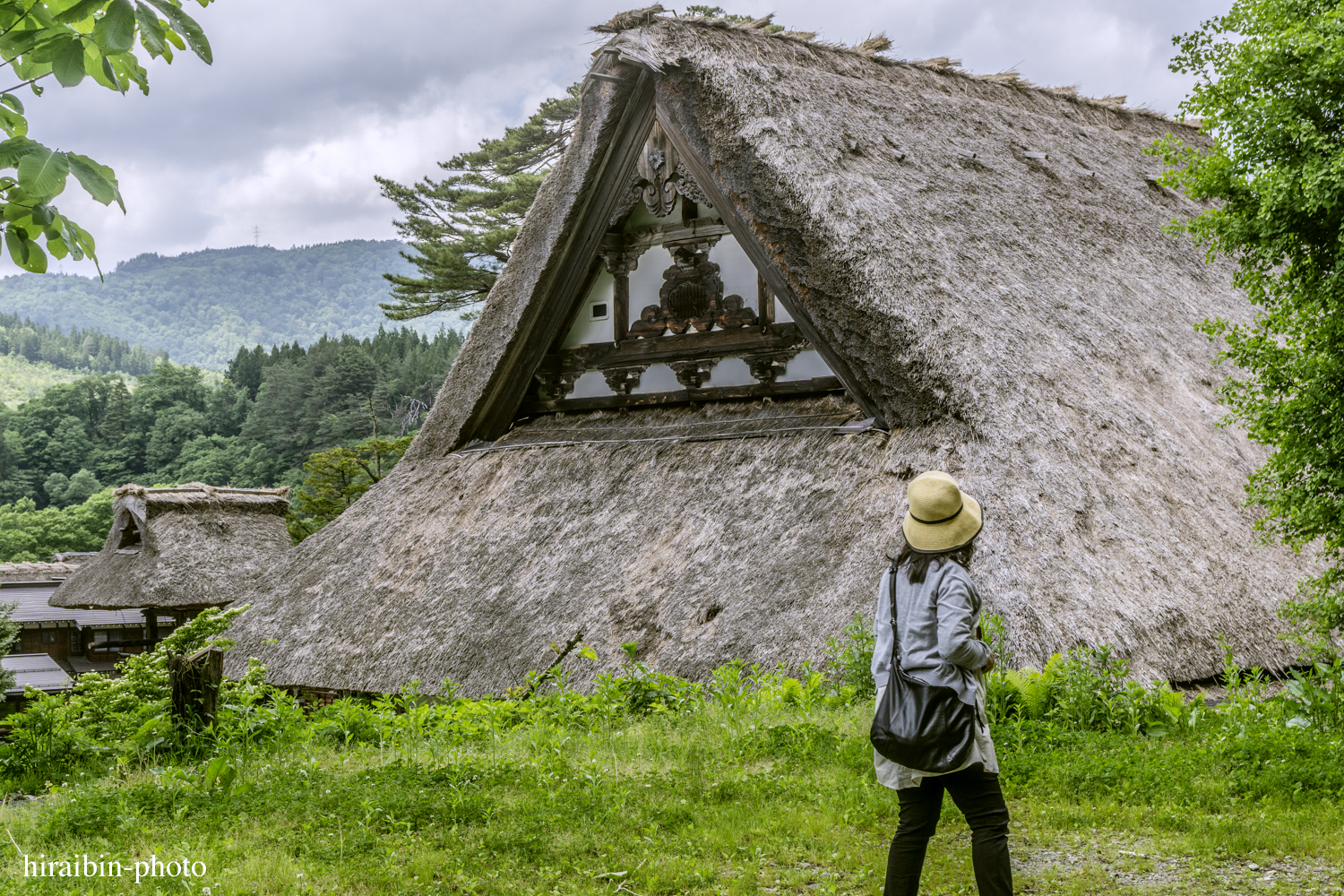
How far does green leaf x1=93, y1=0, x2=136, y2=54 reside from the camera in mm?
2225

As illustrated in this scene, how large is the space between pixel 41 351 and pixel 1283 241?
123948 millimetres

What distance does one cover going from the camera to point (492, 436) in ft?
38.5

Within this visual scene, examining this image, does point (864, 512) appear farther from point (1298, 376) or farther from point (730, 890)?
point (730, 890)

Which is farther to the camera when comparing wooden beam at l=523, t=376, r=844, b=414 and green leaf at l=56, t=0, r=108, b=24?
wooden beam at l=523, t=376, r=844, b=414

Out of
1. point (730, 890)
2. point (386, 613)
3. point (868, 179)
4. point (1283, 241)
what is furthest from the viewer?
point (386, 613)

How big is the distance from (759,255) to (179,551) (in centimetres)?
1531

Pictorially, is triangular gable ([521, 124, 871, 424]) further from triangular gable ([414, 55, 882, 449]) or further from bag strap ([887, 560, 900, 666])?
bag strap ([887, 560, 900, 666])

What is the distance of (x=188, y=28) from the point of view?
92.7 inches

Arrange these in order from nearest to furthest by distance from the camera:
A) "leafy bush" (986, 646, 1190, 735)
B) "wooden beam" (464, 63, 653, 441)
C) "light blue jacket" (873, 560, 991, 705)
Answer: "light blue jacket" (873, 560, 991, 705)
"leafy bush" (986, 646, 1190, 735)
"wooden beam" (464, 63, 653, 441)

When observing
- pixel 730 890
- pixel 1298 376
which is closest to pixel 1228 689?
pixel 1298 376

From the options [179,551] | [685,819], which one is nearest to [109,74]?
[685,819]

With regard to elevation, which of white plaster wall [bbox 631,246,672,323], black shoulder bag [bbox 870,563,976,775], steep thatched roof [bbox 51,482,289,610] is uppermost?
white plaster wall [bbox 631,246,672,323]

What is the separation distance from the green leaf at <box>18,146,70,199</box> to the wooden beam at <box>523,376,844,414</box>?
23.7 feet

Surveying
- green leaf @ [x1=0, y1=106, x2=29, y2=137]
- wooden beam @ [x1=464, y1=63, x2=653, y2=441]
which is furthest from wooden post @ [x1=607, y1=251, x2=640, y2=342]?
green leaf @ [x1=0, y1=106, x2=29, y2=137]
